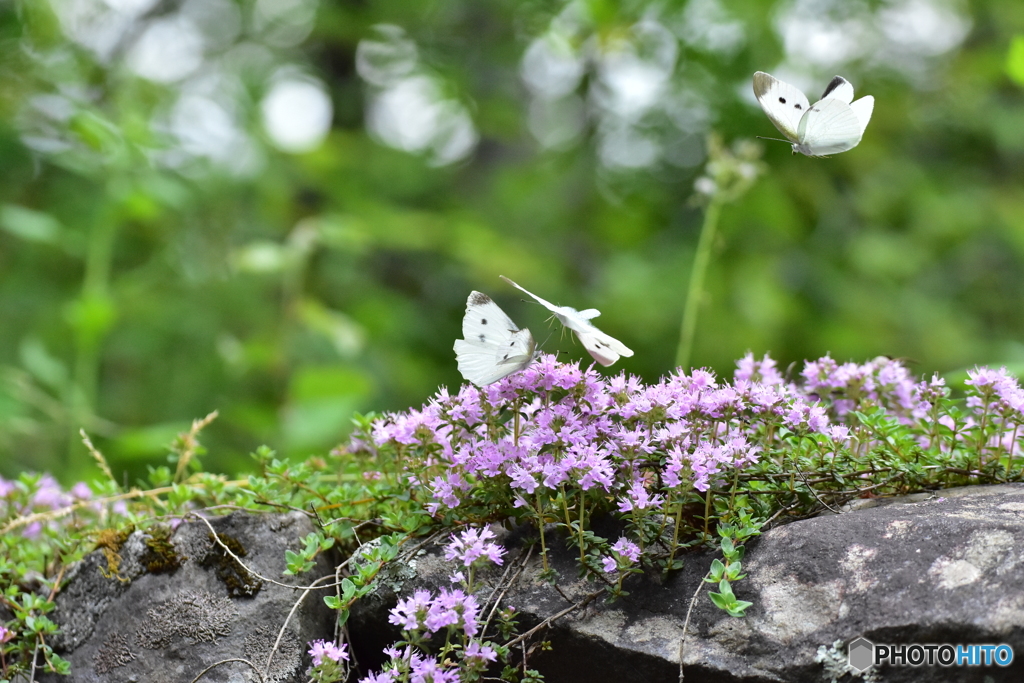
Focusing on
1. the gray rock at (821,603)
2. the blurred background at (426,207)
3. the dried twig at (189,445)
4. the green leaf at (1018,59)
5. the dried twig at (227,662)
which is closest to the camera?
the gray rock at (821,603)

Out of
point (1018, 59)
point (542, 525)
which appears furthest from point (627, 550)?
point (1018, 59)

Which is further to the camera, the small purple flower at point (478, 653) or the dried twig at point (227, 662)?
the dried twig at point (227, 662)

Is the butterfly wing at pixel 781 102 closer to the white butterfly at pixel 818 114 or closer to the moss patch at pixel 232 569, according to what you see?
the white butterfly at pixel 818 114

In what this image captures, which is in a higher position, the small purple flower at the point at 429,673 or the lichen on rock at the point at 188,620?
the lichen on rock at the point at 188,620

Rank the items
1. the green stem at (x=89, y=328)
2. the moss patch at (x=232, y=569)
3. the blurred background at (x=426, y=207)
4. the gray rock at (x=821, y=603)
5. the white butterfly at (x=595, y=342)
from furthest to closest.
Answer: the blurred background at (x=426, y=207) → the green stem at (x=89, y=328) → the moss patch at (x=232, y=569) → the white butterfly at (x=595, y=342) → the gray rock at (x=821, y=603)

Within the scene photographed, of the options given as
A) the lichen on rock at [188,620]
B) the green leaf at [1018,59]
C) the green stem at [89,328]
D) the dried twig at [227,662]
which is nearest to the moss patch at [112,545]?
the lichen on rock at [188,620]

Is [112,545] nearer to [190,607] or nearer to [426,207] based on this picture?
[190,607]

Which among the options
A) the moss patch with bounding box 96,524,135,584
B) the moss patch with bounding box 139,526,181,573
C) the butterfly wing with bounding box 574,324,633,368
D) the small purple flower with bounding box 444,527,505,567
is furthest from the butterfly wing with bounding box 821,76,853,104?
the moss patch with bounding box 96,524,135,584

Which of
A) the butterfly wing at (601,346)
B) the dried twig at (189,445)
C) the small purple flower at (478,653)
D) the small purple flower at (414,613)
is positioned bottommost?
the small purple flower at (478,653)
